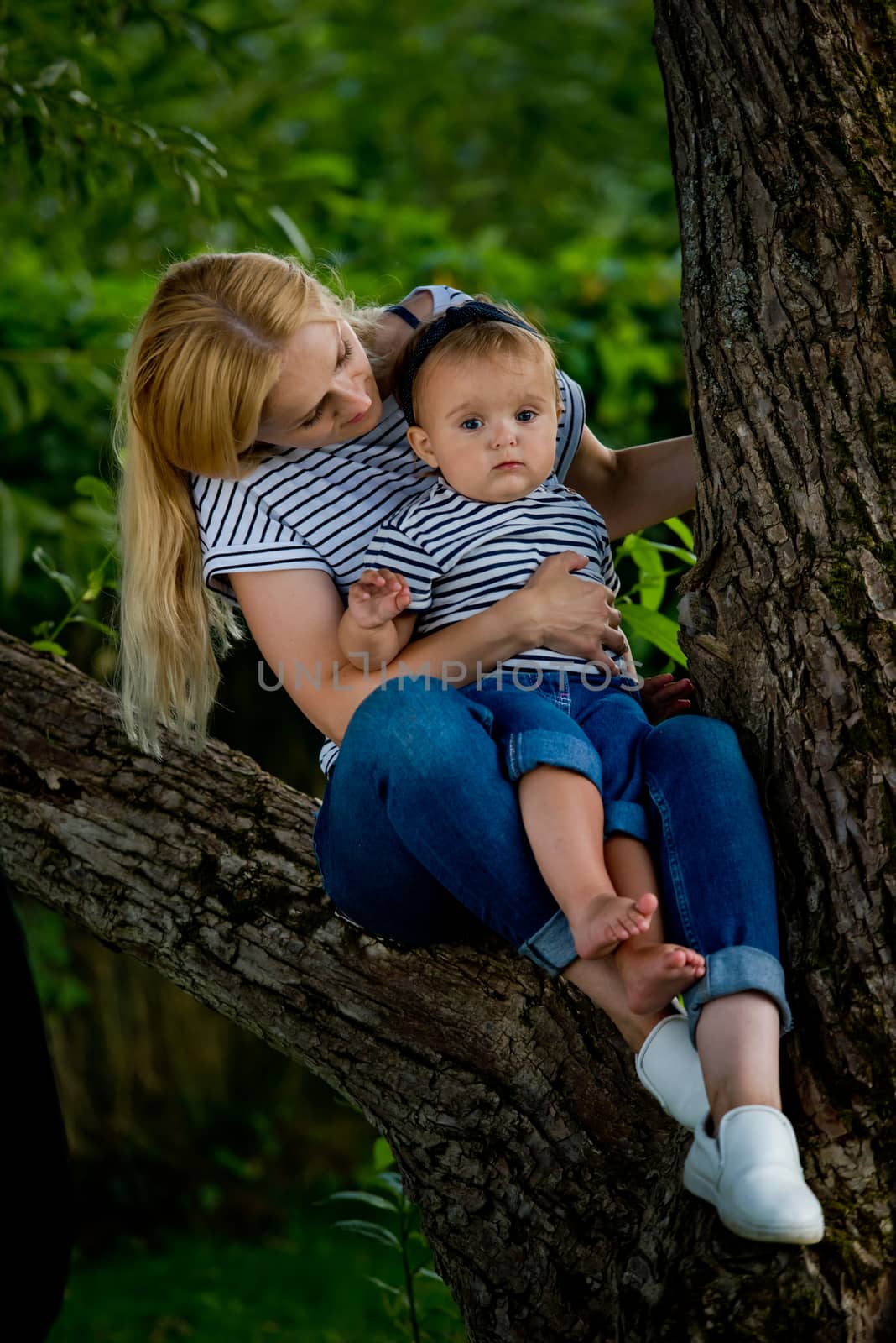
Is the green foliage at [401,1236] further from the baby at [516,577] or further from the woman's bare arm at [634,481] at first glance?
the woman's bare arm at [634,481]

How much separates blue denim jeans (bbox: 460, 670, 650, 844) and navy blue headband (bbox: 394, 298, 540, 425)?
0.44 m

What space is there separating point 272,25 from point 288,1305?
3.29 meters

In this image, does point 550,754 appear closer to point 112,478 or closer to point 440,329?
point 440,329

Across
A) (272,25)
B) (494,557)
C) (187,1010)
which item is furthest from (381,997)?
(187,1010)

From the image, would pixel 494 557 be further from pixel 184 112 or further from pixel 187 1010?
pixel 184 112

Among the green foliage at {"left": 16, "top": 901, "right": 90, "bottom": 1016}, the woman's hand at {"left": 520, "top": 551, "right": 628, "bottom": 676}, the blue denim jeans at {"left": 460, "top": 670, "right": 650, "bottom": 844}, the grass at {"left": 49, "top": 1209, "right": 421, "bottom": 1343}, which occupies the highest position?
the woman's hand at {"left": 520, "top": 551, "right": 628, "bottom": 676}

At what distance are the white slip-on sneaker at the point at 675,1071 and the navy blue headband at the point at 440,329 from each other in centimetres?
91

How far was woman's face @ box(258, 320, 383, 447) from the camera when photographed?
1.78m

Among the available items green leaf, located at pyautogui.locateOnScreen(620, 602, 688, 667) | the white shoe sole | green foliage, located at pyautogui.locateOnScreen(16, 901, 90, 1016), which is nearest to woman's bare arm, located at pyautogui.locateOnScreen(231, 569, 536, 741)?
green leaf, located at pyautogui.locateOnScreen(620, 602, 688, 667)

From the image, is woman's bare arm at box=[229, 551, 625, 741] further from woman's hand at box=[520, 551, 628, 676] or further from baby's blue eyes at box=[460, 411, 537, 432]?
baby's blue eyes at box=[460, 411, 537, 432]

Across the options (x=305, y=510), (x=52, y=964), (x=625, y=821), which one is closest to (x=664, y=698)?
(x=625, y=821)

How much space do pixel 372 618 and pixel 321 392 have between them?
Answer: 14.0 inches

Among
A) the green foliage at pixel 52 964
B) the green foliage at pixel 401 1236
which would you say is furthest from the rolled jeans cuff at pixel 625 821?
the green foliage at pixel 52 964

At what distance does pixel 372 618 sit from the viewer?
1.65 m
